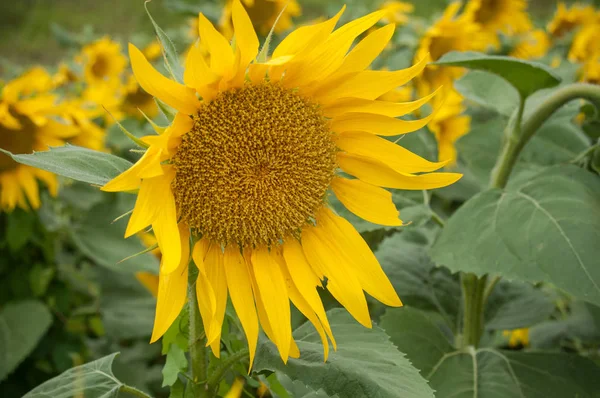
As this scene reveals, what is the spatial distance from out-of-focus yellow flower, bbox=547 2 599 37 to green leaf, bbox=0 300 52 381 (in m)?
2.94

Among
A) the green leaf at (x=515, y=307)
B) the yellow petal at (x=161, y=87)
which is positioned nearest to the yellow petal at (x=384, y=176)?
the yellow petal at (x=161, y=87)

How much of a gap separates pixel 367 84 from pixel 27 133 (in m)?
1.19

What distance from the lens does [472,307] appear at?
1217 millimetres

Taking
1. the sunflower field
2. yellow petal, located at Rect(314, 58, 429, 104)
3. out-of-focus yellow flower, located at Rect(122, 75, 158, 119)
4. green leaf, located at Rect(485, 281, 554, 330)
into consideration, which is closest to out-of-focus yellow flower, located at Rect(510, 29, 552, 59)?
the sunflower field

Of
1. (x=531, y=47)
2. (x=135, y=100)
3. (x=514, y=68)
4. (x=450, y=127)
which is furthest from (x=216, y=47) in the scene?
(x=531, y=47)

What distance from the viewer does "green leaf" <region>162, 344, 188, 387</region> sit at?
869 mm

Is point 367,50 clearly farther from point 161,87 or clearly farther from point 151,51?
point 151,51

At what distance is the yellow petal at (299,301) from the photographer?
0.84 metres

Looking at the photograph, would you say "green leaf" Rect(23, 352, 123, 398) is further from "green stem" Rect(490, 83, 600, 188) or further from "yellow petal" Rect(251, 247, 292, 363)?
"green stem" Rect(490, 83, 600, 188)

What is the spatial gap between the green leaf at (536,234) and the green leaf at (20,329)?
113 cm

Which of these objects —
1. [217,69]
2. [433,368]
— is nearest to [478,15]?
[433,368]

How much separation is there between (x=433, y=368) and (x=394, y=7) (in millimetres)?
1715

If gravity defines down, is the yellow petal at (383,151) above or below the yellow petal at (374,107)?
below

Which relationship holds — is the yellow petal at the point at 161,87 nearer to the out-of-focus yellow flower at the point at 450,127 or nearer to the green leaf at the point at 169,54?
the green leaf at the point at 169,54
